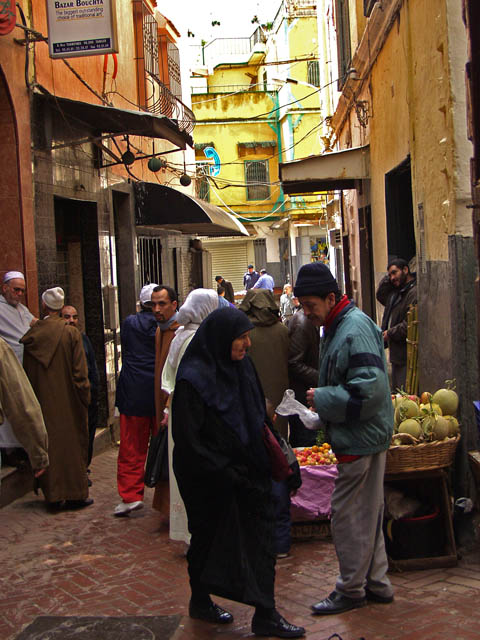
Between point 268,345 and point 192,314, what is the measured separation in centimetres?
104

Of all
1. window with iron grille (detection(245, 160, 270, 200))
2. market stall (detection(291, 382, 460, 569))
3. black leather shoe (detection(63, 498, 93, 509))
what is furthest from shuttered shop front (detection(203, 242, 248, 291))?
market stall (detection(291, 382, 460, 569))

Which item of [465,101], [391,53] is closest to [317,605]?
[465,101]

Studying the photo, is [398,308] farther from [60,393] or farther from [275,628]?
[275,628]

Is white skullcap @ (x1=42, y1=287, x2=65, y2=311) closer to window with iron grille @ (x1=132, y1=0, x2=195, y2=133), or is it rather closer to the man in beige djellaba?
the man in beige djellaba

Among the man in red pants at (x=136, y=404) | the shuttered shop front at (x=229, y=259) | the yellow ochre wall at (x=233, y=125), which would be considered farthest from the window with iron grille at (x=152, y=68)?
the shuttered shop front at (x=229, y=259)

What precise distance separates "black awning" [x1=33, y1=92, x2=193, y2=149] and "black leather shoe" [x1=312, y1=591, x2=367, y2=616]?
582cm

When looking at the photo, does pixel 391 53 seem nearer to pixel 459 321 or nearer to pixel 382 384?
pixel 459 321

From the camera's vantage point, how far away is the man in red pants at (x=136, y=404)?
6.95 m

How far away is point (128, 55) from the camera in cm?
1262

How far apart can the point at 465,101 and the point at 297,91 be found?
33502mm

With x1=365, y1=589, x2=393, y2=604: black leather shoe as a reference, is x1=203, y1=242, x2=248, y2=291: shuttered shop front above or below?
above

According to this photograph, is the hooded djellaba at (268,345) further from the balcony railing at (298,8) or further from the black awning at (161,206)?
the balcony railing at (298,8)

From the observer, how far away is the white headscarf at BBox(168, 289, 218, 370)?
19.1 ft

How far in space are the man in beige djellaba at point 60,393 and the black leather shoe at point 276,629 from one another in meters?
3.37
